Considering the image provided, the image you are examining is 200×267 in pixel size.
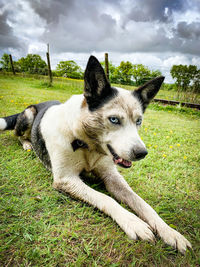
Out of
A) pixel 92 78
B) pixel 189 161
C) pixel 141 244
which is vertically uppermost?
pixel 92 78

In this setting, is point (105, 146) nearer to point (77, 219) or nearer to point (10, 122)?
point (77, 219)

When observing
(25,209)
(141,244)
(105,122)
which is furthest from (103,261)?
(105,122)

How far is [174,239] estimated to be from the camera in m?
1.55

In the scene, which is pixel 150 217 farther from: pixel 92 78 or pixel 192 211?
pixel 92 78

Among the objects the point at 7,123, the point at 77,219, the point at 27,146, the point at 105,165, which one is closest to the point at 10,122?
the point at 7,123

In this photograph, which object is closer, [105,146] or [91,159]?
[105,146]

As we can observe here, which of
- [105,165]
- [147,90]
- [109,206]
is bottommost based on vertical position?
[109,206]

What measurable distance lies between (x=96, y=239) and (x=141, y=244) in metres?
0.42

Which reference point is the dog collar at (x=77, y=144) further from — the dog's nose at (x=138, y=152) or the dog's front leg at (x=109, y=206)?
the dog's nose at (x=138, y=152)

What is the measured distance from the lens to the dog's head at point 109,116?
5.68 feet

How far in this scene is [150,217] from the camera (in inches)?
67.5

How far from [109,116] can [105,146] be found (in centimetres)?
37

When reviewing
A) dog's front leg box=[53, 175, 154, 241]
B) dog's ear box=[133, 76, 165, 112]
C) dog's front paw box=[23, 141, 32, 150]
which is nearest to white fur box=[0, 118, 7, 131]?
dog's front paw box=[23, 141, 32, 150]

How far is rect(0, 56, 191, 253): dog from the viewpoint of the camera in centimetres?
163
